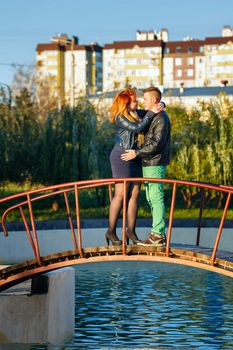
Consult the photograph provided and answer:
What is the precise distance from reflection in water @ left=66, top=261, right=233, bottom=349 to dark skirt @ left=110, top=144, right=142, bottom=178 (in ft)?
5.80

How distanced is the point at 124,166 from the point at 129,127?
38 cm

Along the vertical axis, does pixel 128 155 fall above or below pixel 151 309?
above

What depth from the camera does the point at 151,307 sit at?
45.1ft

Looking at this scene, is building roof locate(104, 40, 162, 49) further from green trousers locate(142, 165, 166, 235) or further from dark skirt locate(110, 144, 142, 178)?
green trousers locate(142, 165, 166, 235)

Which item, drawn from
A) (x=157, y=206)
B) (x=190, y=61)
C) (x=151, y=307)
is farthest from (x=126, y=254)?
(x=190, y=61)

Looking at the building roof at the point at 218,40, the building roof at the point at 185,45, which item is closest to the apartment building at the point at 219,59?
the building roof at the point at 218,40

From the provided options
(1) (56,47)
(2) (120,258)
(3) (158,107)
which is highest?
(1) (56,47)

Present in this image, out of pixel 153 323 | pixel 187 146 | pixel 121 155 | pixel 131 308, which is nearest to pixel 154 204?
pixel 121 155

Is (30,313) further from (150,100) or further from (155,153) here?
(150,100)

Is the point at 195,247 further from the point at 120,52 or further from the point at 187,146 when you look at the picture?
the point at 120,52

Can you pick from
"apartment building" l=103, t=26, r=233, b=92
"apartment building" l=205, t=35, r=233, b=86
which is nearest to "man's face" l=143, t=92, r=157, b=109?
"apartment building" l=205, t=35, r=233, b=86

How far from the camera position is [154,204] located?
1011 centimetres

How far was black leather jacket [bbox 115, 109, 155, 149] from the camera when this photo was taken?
10.1 metres

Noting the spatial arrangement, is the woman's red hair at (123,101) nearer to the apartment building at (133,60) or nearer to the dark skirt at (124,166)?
the dark skirt at (124,166)
